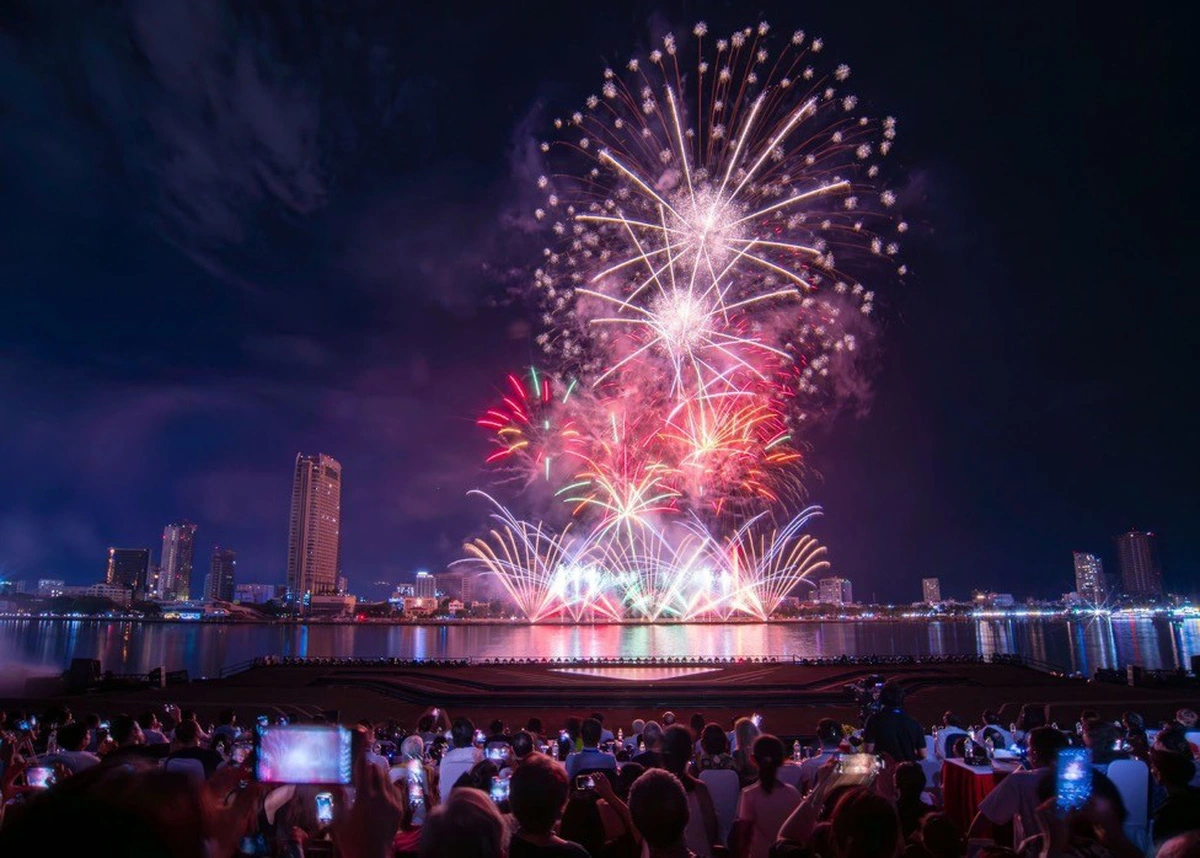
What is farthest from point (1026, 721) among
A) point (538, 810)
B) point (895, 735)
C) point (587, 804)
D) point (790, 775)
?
point (538, 810)

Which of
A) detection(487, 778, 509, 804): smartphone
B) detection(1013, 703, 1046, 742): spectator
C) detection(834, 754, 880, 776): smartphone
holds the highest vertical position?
detection(834, 754, 880, 776): smartphone

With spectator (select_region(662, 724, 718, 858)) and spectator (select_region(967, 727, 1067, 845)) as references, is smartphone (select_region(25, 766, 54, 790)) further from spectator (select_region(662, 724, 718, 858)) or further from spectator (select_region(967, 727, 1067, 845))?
spectator (select_region(967, 727, 1067, 845))

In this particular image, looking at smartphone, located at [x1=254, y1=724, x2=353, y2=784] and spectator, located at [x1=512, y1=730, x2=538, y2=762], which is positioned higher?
smartphone, located at [x1=254, y1=724, x2=353, y2=784]

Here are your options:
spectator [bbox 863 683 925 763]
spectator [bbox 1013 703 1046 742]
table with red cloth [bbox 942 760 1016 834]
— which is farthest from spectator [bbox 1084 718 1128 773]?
spectator [bbox 1013 703 1046 742]

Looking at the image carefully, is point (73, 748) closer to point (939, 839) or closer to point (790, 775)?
point (790, 775)

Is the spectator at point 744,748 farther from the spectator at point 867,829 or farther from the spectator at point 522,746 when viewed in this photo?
the spectator at point 867,829

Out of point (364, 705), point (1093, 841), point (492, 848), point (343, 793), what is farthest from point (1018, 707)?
point (492, 848)

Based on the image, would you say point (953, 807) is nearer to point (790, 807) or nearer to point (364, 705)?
point (790, 807)
